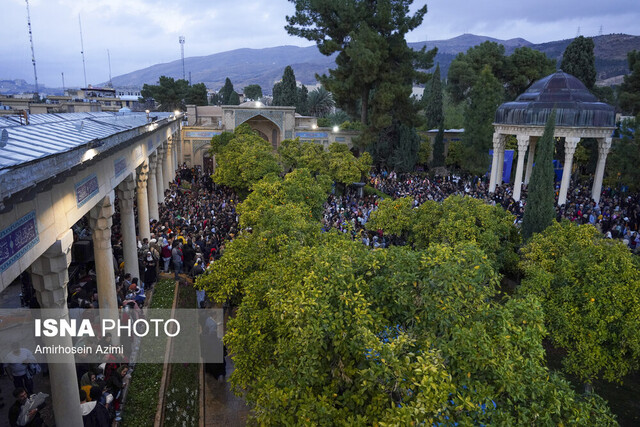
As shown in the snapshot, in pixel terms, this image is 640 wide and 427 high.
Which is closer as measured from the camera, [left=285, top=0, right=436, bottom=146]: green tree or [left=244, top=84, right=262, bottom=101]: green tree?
[left=285, top=0, right=436, bottom=146]: green tree

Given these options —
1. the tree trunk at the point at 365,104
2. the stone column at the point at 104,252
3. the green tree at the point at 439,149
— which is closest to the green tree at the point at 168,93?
the tree trunk at the point at 365,104

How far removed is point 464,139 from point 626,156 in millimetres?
10236

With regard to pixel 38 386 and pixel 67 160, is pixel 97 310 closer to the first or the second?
pixel 38 386

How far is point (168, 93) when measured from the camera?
4888 centimetres

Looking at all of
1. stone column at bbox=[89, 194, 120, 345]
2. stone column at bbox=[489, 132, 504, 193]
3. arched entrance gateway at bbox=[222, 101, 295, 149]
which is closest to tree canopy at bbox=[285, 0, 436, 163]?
arched entrance gateway at bbox=[222, 101, 295, 149]

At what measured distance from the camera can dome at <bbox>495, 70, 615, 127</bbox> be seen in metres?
20.9

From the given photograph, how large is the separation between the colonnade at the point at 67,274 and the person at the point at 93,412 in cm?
19

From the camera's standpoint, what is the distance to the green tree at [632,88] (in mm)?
27397

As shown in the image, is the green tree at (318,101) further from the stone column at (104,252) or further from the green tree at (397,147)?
the stone column at (104,252)

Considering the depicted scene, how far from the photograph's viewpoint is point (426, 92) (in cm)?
4888

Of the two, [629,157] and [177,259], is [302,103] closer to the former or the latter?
[629,157]

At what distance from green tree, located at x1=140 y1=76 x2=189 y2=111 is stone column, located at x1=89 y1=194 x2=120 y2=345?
4313 cm

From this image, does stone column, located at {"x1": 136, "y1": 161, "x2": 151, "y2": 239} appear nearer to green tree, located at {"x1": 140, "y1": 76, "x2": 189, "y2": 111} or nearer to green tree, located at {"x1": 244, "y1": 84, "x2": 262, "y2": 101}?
green tree, located at {"x1": 140, "y1": 76, "x2": 189, "y2": 111}

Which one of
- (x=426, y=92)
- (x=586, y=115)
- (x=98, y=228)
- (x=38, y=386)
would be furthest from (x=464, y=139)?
(x=38, y=386)
